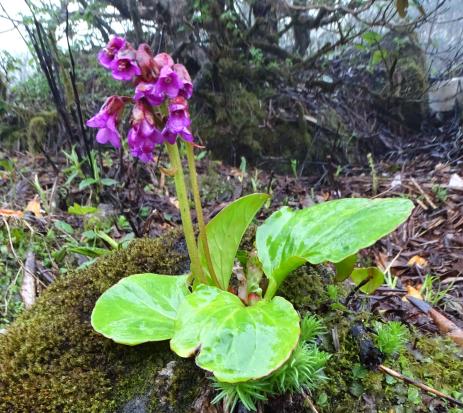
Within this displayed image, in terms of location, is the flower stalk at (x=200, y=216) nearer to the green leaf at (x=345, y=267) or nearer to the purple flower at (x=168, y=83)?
the purple flower at (x=168, y=83)

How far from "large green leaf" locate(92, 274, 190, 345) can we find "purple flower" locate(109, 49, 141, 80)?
28.6 inches

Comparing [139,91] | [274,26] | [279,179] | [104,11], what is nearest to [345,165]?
[279,179]

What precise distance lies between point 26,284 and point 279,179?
2.70 meters

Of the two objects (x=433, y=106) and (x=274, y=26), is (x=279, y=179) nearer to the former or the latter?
(x=274, y=26)

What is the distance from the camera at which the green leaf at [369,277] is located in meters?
1.63

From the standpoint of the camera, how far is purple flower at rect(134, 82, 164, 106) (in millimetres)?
1260

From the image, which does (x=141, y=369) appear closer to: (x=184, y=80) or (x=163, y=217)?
(x=184, y=80)

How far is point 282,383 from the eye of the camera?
3.70ft

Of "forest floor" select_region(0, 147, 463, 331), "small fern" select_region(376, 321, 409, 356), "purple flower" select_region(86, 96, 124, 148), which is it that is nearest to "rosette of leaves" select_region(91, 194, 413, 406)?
"small fern" select_region(376, 321, 409, 356)

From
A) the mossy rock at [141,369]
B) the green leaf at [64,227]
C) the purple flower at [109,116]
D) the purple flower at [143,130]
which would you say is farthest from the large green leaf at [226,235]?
the green leaf at [64,227]

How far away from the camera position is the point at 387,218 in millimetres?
1249

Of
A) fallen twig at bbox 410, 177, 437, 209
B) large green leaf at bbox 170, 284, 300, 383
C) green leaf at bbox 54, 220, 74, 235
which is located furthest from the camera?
fallen twig at bbox 410, 177, 437, 209

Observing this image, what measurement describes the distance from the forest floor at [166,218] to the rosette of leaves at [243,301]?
23.6 inches

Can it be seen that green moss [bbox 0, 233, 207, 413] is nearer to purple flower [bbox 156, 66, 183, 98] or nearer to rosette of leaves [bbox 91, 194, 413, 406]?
rosette of leaves [bbox 91, 194, 413, 406]
